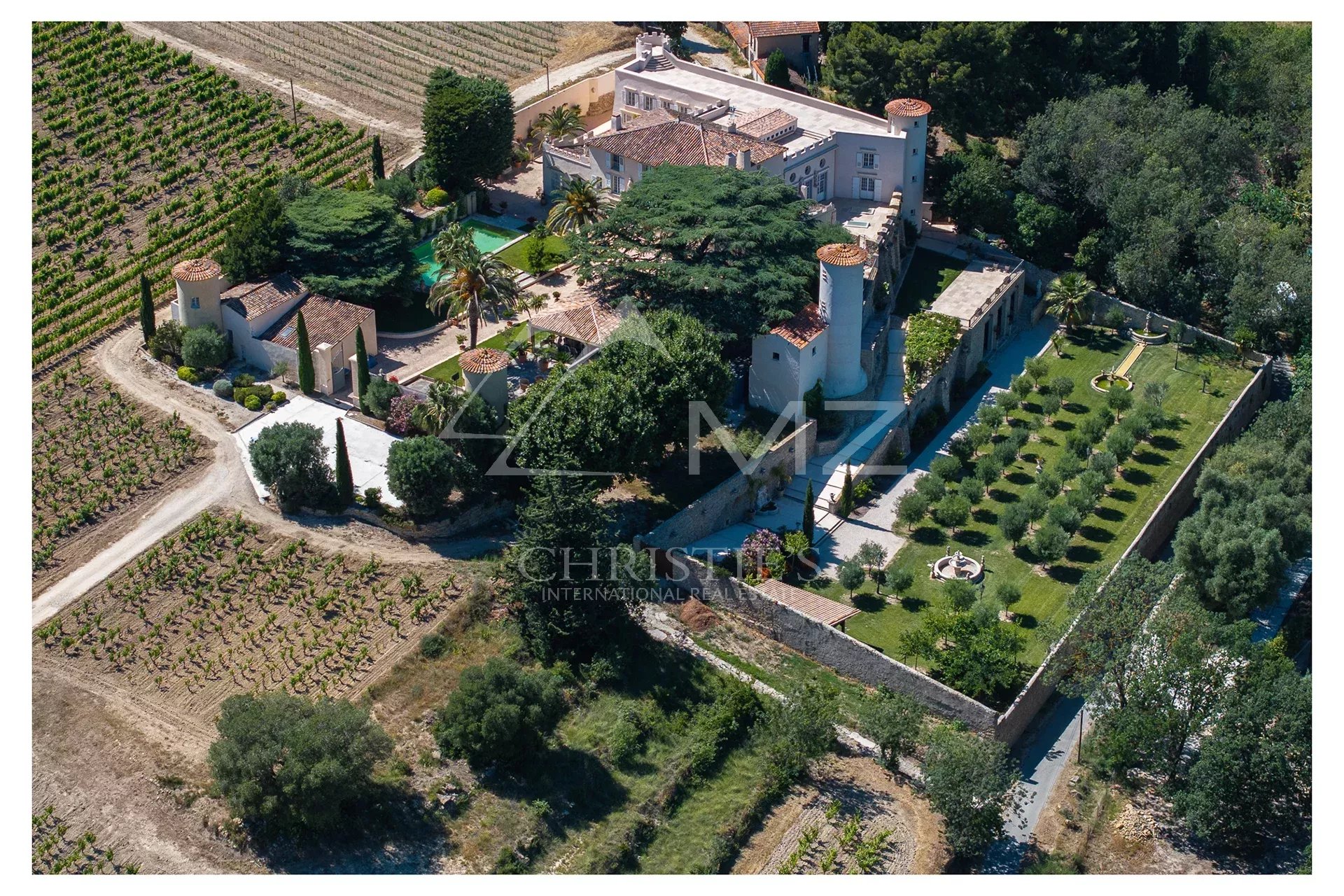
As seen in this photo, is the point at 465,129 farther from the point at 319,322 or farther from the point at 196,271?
Answer: the point at 196,271

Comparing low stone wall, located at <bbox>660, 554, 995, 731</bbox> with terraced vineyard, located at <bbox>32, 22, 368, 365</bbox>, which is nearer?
low stone wall, located at <bbox>660, 554, 995, 731</bbox>

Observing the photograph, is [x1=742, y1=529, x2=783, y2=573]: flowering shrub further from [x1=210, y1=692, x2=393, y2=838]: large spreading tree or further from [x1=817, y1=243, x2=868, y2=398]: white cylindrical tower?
[x1=210, y1=692, x2=393, y2=838]: large spreading tree

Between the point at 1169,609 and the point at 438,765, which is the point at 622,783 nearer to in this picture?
the point at 438,765

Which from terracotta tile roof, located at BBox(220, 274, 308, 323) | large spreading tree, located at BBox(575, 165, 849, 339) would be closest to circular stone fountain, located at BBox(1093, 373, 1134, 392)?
large spreading tree, located at BBox(575, 165, 849, 339)

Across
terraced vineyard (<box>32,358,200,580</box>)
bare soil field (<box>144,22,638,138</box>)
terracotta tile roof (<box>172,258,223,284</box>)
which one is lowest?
terraced vineyard (<box>32,358,200,580</box>)

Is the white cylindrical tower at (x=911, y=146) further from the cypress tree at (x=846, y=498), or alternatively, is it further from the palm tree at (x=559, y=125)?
the cypress tree at (x=846, y=498)

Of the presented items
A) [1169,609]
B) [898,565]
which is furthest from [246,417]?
[1169,609]

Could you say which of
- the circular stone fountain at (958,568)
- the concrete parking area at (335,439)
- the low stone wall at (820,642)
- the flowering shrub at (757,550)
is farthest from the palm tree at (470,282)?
the circular stone fountain at (958,568)
